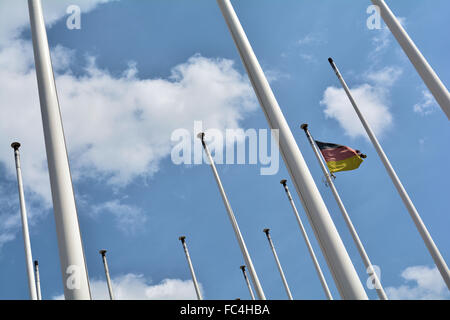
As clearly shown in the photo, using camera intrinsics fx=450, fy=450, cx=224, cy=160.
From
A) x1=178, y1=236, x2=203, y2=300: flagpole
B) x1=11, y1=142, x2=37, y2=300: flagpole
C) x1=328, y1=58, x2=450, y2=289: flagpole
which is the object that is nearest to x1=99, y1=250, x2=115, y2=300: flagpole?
x1=178, y1=236, x2=203, y2=300: flagpole

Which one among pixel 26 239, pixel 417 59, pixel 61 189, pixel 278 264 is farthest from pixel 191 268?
pixel 61 189

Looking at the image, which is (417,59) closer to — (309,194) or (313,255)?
(309,194)

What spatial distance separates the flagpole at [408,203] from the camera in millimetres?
15023

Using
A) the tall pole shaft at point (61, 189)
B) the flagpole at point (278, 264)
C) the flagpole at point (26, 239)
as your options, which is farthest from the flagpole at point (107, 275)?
the tall pole shaft at point (61, 189)

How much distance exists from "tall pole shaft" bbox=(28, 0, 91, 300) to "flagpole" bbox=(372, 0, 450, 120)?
8.50 meters

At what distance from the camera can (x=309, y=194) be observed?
6.83 m

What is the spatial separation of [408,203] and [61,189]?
13794mm

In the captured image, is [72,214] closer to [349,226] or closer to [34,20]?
[34,20]

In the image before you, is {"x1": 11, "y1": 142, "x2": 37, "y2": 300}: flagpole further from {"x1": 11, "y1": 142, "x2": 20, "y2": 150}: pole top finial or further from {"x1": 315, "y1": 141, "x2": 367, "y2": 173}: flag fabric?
{"x1": 315, "y1": 141, "x2": 367, "y2": 173}: flag fabric

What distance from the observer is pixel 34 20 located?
8984 mm

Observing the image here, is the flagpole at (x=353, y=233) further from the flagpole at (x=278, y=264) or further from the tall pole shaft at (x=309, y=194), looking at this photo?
the tall pole shaft at (x=309, y=194)

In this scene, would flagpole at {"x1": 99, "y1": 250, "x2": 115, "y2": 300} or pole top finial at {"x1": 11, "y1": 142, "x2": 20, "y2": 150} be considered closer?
pole top finial at {"x1": 11, "y1": 142, "x2": 20, "y2": 150}

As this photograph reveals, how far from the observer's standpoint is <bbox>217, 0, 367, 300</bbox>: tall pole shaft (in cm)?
604
